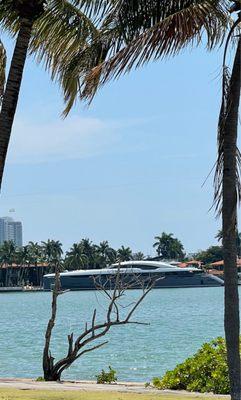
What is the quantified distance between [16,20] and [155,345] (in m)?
27.5

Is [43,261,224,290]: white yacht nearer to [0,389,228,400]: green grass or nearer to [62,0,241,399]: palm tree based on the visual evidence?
[0,389,228,400]: green grass

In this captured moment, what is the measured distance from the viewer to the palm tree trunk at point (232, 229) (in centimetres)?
880

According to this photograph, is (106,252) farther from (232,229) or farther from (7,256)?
(232,229)

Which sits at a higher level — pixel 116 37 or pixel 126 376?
pixel 116 37

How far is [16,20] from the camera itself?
1133cm

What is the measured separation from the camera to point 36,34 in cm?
→ 1182

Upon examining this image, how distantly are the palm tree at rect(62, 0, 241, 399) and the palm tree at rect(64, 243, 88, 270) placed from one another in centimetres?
16382

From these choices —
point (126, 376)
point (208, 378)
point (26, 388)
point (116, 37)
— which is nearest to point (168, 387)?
point (208, 378)

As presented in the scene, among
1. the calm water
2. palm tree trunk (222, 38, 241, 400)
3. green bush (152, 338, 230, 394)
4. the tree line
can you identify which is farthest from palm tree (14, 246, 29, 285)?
palm tree trunk (222, 38, 241, 400)

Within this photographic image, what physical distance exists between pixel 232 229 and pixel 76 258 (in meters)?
164

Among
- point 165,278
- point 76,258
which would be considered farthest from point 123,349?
point 76,258

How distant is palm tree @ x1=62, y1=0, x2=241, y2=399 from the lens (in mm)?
8656

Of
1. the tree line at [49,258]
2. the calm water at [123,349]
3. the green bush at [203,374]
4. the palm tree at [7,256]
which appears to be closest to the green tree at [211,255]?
the tree line at [49,258]

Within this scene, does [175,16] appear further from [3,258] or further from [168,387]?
[3,258]
